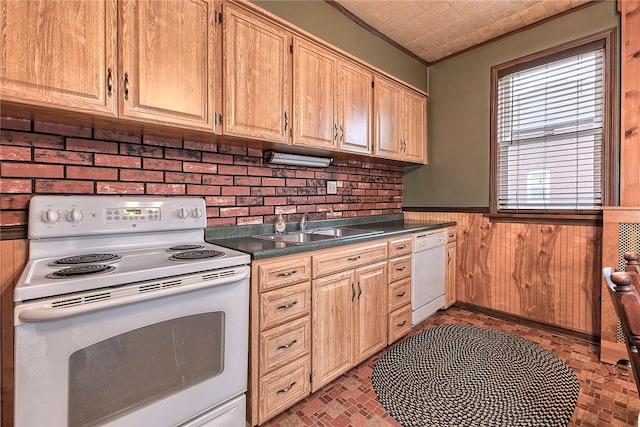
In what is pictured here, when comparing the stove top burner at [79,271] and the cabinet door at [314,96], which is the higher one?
the cabinet door at [314,96]

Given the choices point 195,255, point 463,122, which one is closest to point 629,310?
point 195,255

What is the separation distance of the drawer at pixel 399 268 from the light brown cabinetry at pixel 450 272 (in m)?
0.80

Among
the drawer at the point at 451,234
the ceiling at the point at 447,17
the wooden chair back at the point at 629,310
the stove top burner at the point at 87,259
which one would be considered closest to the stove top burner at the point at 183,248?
the stove top burner at the point at 87,259

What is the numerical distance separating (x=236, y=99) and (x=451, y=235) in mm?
2469

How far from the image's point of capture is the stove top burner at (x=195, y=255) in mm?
1312

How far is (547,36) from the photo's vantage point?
259 cm

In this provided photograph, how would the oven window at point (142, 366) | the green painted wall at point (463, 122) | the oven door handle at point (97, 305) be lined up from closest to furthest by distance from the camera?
the oven door handle at point (97, 305) → the oven window at point (142, 366) → the green painted wall at point (463, 122)

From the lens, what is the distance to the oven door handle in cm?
89

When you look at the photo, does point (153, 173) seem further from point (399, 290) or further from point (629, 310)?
point (629, 310)

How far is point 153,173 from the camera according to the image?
1691 mm

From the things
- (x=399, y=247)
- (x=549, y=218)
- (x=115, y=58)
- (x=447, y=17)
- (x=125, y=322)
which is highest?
(x=447, y=17)

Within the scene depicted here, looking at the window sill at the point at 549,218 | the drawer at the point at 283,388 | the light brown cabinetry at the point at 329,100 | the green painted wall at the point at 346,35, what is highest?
the green painted wall at the point at 346,35

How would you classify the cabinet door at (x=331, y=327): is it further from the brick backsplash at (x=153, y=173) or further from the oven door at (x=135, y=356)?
the brick backsplash at (x=153, y=173)

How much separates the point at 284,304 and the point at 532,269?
244 centimetres
